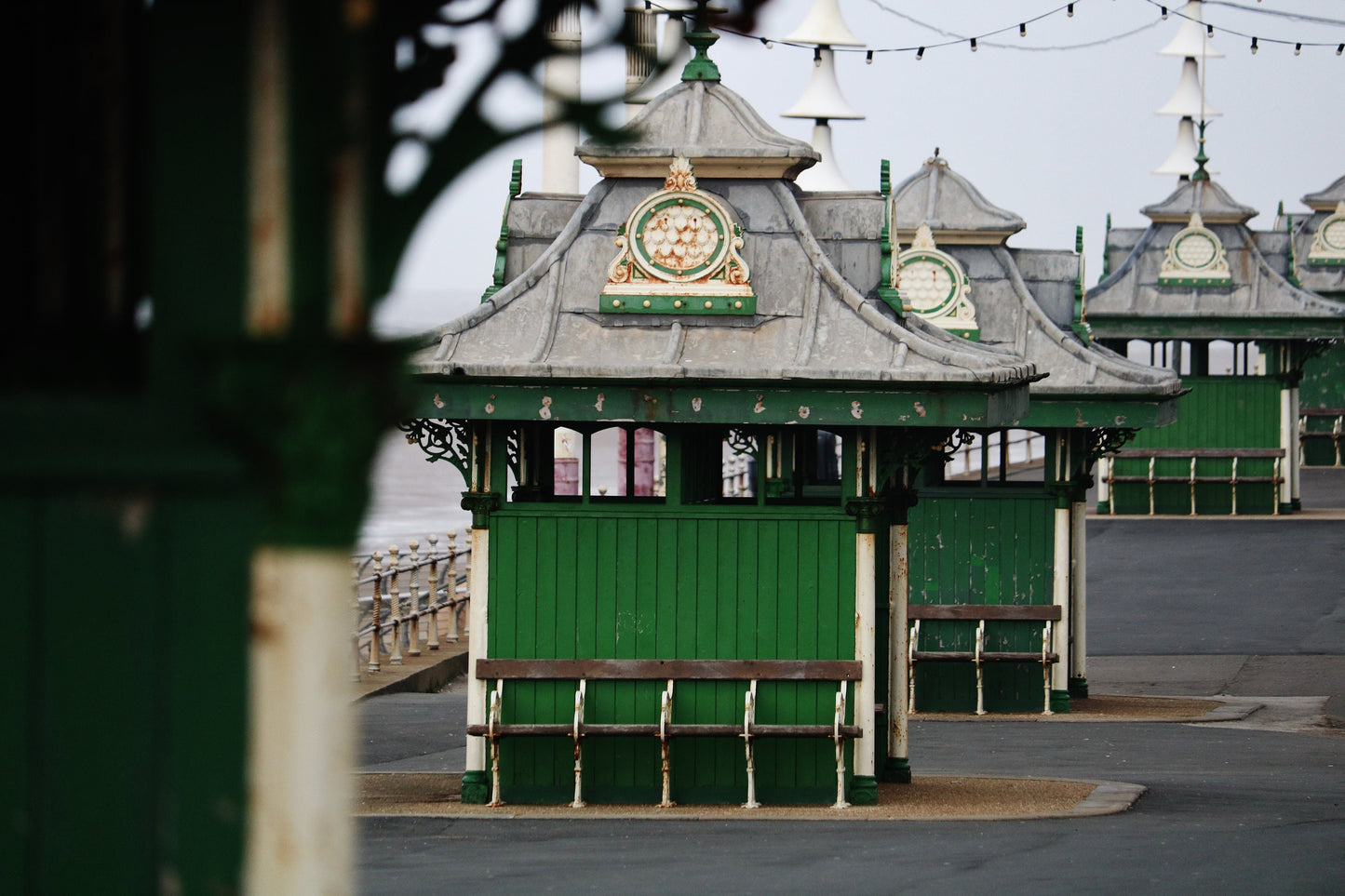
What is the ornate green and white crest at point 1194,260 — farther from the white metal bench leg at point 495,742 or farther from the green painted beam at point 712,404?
the white metal bench leg at point 495,742

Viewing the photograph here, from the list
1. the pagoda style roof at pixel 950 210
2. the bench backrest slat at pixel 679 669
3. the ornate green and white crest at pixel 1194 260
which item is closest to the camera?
the bench backrest slat at pixel 679 669

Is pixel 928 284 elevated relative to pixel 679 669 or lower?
elevated

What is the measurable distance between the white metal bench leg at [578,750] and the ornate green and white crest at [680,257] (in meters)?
2.19

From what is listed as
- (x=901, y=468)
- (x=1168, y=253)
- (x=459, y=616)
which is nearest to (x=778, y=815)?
(x=901, y=468)

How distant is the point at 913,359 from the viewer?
11.6 m

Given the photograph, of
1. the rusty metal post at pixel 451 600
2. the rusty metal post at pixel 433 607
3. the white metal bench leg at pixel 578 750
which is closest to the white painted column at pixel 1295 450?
the rusty metal post at pixel 451 600

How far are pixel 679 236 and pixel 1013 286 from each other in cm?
790

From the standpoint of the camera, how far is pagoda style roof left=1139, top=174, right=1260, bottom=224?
1318 inches

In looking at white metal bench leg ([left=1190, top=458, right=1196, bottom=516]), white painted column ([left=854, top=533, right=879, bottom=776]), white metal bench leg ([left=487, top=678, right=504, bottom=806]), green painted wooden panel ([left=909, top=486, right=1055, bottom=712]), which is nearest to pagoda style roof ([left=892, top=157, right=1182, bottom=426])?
green painted wooden panel ([left=909, top=486, right=1055, bottom=712])

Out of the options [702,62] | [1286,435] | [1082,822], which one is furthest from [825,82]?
[1082,822]

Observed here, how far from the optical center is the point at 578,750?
39.6 feet

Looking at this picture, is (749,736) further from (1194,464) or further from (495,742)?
(1194,464)

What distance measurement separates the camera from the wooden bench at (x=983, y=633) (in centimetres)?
1789

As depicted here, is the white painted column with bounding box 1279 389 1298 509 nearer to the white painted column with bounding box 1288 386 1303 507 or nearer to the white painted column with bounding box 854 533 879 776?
the white painted column with bounding box 1288 386 1303 507
